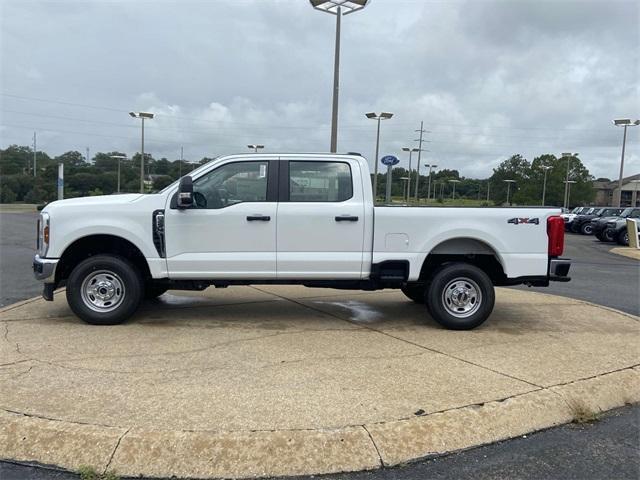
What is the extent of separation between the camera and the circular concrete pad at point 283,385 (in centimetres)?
342

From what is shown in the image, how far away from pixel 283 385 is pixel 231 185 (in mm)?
2727

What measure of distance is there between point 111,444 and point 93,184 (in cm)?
2333

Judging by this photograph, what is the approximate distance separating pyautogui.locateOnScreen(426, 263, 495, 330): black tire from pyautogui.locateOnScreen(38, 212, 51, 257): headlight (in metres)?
4.29

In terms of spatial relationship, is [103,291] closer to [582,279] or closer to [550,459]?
[550,459]

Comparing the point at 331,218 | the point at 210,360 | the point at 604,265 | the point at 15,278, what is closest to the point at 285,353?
the point at 210,360

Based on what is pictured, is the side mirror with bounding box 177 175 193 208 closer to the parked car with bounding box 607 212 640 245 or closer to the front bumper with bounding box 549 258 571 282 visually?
the front bumper with bounding box 549 258 571 282

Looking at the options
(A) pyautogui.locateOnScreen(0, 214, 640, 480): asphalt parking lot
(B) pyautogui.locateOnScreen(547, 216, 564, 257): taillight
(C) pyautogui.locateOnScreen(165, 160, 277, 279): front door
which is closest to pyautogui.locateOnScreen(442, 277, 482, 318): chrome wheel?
(B) pyautogui.locateOnScreen(547, 216, 564, 257): taillight

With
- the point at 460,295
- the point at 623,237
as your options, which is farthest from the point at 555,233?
the point at 623,237

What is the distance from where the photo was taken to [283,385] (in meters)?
4.42

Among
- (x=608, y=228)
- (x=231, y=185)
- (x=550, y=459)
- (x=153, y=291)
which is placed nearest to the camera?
(x=550, y=459)

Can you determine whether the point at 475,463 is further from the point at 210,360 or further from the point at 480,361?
the point at 210,360

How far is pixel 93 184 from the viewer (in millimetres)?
24750

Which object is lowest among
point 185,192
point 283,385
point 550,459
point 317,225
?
point 550,459

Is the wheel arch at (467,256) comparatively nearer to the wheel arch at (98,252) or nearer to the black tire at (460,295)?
the black tire at (460,295)
